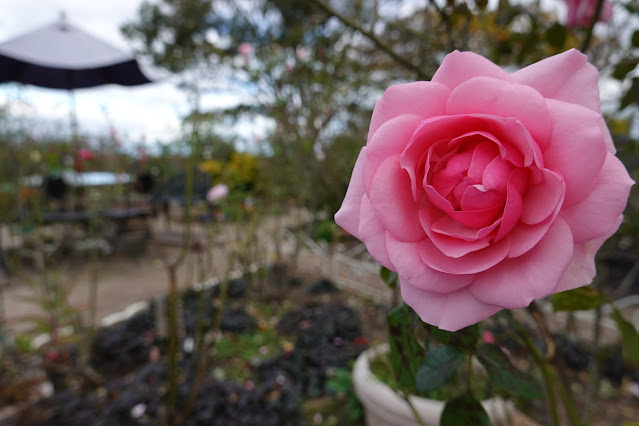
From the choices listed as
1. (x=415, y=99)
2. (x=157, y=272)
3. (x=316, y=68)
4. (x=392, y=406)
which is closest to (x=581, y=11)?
(x=415, y=99)

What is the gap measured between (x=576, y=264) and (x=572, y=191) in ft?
0.22

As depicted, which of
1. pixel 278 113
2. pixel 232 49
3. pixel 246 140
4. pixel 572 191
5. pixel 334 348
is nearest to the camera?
pixel 572 191

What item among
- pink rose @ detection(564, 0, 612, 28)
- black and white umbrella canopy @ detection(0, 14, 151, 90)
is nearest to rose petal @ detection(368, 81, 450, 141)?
pink rose @ detection(564, 0, 612, 28)

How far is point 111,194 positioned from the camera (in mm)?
7246

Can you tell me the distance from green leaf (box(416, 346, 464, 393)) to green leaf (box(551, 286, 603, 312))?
0.56 feet

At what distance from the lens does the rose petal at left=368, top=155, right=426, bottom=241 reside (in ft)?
1.14

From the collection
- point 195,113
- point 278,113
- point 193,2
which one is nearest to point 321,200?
point 278,113

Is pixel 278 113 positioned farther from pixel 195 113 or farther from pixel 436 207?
pixel 436 207

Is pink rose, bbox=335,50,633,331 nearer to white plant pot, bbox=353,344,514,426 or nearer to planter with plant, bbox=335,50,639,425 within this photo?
planter with plant, bbox=335,50,639,425

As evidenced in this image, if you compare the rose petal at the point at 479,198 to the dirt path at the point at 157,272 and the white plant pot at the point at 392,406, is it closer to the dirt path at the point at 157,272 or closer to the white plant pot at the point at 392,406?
the white plant pot at the point at 392,406

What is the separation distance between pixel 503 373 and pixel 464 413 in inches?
3.5

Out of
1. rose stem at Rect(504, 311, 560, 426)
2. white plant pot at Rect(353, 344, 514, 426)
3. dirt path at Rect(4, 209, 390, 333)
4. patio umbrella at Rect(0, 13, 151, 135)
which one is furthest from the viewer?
dirt path at Rect(4, 209, 390, 333)

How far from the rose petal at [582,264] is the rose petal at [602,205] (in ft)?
0.05

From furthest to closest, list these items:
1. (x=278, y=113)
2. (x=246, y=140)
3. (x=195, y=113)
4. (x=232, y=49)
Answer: (x=232, y=49), (x=246, y=140), (x=278, y=113), (x=195, y=113)
